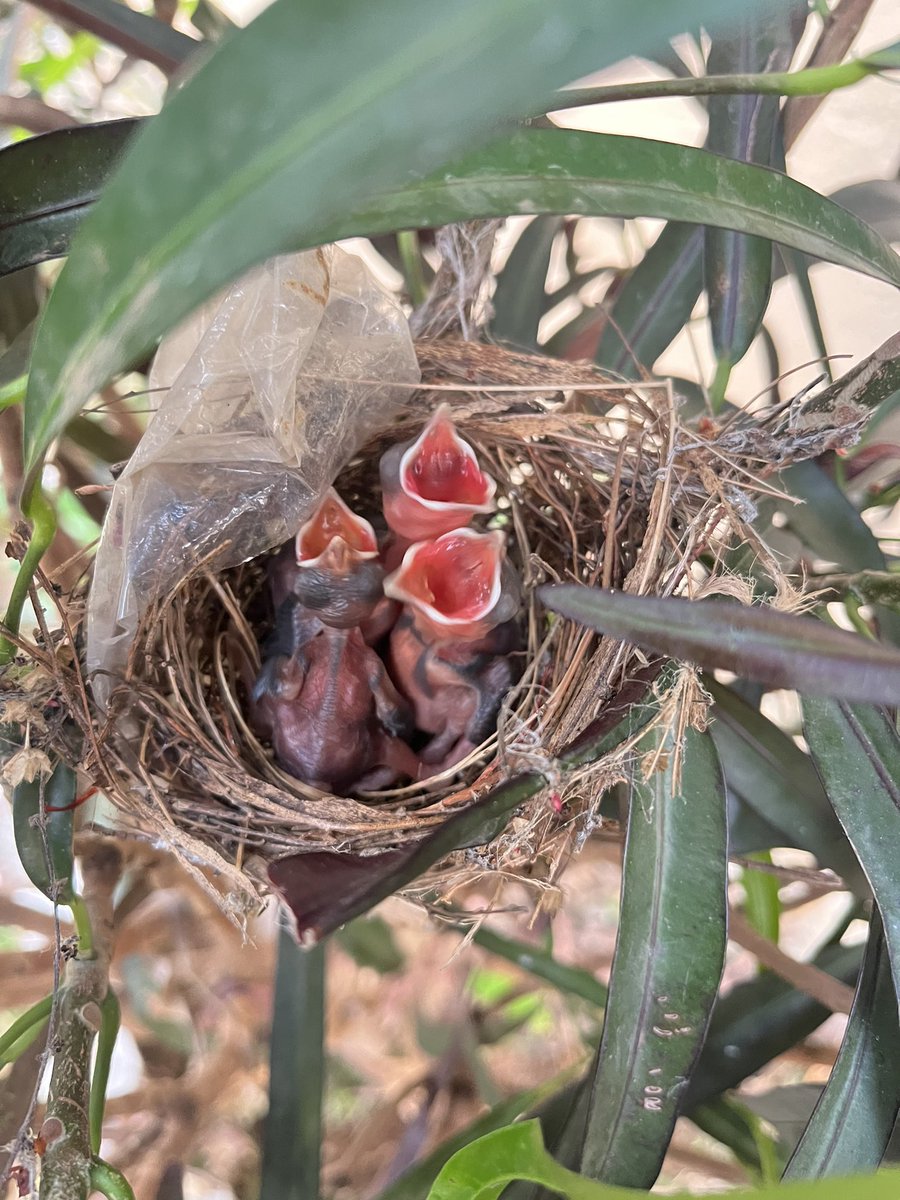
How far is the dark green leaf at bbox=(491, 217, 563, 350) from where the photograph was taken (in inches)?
30.9

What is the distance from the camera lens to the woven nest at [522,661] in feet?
1.81

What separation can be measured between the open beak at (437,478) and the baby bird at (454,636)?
3 centimetres

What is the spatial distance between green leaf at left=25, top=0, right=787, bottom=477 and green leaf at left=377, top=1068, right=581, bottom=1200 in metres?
0.69

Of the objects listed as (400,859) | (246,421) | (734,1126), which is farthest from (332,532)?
(734,1126)

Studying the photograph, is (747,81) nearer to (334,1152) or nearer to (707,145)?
(707,145)

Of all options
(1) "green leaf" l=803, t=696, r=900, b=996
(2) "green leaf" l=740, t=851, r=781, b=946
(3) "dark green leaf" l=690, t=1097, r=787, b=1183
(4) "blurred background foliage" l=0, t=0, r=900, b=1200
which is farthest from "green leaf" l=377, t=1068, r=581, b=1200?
(1) "green leaf" l=803, t=696, r=900, b=996

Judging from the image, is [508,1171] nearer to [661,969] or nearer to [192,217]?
[661,969]

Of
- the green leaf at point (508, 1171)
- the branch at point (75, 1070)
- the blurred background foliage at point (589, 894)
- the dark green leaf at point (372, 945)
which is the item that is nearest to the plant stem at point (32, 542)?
the blurred background foliage at point (589, 894)

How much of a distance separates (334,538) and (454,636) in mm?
144

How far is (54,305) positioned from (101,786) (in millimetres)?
404

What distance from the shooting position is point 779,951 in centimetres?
70

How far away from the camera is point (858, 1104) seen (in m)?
0.49

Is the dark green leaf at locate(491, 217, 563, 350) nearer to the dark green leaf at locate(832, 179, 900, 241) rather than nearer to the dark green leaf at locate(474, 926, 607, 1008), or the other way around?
the dark green leaf at locate(832, 179, 900, 241)

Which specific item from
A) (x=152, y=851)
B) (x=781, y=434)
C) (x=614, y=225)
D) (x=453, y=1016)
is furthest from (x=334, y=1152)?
(x=614, y=225)
